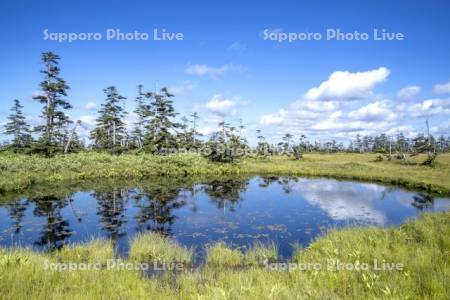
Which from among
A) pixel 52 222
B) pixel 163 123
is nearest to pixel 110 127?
pixel 163 123

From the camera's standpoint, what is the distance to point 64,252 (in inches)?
404

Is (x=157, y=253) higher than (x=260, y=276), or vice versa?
(x=260, y=276)

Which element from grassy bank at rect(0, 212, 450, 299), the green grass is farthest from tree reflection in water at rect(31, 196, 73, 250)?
the green grass

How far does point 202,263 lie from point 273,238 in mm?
4484

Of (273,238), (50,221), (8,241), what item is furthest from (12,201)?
(273,238)

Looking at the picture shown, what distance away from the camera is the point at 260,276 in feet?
23.8

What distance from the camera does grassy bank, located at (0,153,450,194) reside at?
28.0 m

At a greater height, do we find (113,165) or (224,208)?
(113,165)

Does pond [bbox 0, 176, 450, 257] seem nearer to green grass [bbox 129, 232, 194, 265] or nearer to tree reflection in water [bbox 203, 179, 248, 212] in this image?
tree reflection in water [bbox 203, 179, 248, 212]

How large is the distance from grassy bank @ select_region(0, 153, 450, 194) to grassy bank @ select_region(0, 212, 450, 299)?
19.8 meters

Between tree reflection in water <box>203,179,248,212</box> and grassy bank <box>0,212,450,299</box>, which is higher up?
grassy bank <box>0,212,450,299</box>

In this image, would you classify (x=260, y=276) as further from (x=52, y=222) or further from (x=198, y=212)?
(x=52, y=222)

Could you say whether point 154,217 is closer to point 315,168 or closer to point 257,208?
point 257,208

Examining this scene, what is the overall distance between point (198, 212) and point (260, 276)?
1228 cm
